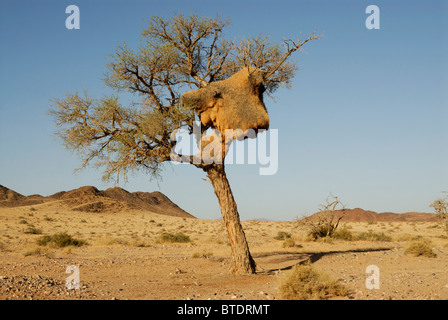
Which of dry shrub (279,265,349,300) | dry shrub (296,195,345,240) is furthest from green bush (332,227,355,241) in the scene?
dry shrub (279,265,349,300)

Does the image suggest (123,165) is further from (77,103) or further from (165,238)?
(165,238)

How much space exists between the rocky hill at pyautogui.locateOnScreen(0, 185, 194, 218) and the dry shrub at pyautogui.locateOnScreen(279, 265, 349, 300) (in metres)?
59.2

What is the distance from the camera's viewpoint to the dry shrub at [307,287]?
911 centimetres

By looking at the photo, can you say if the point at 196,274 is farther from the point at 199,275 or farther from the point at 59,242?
the point at 59,242

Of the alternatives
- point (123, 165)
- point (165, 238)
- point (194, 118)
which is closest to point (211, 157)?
point (194, 118)

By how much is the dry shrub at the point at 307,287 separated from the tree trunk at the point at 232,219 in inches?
145

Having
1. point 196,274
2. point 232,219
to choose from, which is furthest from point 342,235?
point 232,219

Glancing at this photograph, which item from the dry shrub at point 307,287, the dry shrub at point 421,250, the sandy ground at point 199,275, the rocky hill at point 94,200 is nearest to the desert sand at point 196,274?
the sandy ground at point 199,275

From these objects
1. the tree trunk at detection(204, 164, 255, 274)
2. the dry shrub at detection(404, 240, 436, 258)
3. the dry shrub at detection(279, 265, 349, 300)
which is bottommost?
the dry shrub at detection(404, 240, 436, 258)

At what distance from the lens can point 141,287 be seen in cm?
1120

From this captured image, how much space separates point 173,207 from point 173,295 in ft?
281

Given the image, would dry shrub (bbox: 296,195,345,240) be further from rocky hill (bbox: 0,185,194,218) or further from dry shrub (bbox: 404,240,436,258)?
rocky hill (bbox: 0,185,194,218)

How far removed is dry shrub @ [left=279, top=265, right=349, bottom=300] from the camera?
9.11 metres

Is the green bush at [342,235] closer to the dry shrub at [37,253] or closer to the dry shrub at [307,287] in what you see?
the dry shrub at [37,253]
